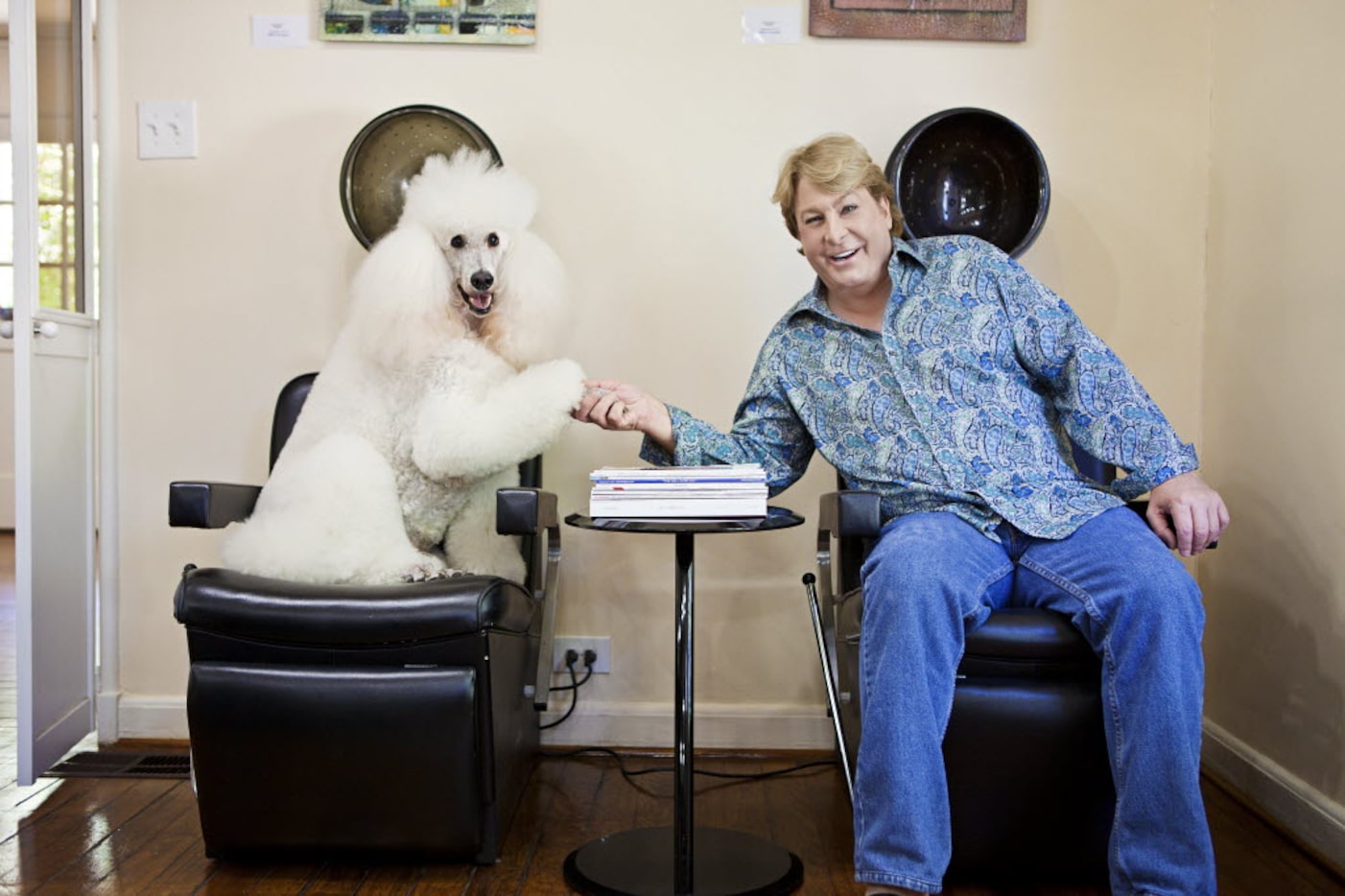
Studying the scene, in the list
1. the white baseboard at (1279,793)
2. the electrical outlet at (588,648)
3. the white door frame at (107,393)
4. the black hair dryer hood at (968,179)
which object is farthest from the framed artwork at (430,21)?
the white baseboard at (1279,793)

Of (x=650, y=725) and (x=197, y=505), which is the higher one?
(x=197, y=505)

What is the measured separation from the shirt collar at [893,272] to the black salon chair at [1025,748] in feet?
1.46

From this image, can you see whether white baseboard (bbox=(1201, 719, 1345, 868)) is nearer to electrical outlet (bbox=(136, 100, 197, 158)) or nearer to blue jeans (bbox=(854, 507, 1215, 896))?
blue jeans (bbox=(854, 507, 1215, 896))

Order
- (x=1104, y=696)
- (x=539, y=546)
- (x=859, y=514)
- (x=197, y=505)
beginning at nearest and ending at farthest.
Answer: (x=1104, y=696) → (x=859, y=514) → (x=197, y=505) → (x=539, y=546)

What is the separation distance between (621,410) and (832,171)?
0.54m

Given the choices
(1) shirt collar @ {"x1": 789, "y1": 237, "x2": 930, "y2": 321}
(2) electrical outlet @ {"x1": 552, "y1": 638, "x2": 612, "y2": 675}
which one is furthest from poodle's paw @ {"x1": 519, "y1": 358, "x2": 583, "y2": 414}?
(2) electrical outlet @ {"x1": 552, "y1": 638, "x2": 612, "y2": 675}

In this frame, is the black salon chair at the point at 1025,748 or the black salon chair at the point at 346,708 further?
the black salon chair at the point at 346,708

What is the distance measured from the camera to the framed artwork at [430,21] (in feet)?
7.89

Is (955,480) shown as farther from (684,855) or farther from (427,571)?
(427,571)

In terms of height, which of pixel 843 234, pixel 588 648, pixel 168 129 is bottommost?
pixel 588 648

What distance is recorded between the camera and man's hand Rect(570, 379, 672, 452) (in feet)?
6.04

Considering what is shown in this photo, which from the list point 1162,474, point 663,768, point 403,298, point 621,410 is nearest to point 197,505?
point 403,298

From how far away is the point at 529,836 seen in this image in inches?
77.0

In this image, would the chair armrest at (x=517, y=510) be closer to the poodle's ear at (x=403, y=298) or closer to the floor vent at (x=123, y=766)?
the poodle's ear at (x=403, y=298)
